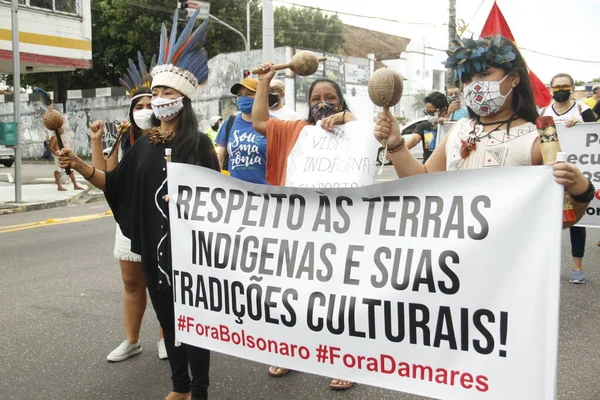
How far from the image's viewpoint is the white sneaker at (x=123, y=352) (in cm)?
401

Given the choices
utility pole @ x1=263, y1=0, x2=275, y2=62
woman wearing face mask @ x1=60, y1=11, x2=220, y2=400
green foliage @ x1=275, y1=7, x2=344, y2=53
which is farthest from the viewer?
green foliage @ x1=275, y1=7, x2=344, y2=53

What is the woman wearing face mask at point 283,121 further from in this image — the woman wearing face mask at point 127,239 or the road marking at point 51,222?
the road marking at point 51,222

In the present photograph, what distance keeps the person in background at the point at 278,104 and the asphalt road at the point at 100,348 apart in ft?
6.11

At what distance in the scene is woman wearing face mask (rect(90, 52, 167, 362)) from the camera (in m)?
3.76

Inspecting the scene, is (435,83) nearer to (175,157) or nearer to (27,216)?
(27,216)

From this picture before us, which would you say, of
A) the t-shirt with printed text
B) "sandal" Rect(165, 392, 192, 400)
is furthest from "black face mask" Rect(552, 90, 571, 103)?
"sandal" Rect(165, 392, 192, 400)

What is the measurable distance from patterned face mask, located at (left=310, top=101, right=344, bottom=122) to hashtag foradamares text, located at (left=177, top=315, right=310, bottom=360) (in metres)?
1.47

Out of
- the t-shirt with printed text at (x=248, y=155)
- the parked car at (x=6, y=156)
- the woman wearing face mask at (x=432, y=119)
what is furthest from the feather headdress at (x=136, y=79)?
the parked car at (x=6, y=156)

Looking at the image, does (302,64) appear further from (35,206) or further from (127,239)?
(35,206)

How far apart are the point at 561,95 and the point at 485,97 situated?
12.8 ft

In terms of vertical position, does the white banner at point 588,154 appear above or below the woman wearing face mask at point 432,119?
below

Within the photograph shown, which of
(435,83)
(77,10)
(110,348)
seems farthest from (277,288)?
(435,83)

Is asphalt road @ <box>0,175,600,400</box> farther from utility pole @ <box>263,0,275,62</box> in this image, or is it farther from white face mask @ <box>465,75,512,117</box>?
utility pole @ <box>263,0,275,62</box>

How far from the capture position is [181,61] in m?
3.27
